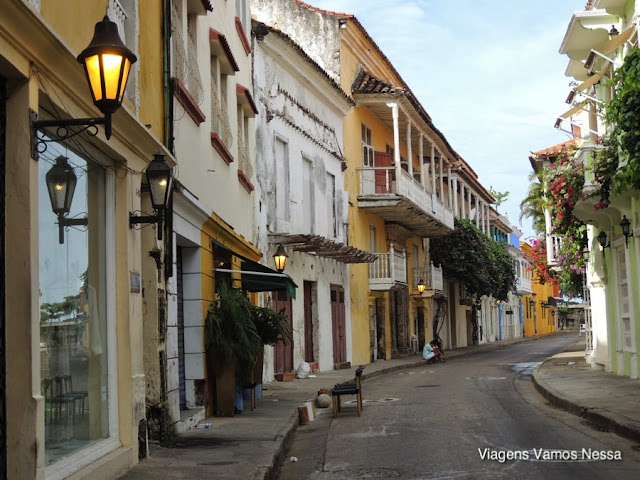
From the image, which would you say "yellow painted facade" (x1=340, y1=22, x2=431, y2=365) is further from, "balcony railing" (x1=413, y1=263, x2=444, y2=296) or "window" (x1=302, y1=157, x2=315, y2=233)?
"balcony railing" (x1=413, y1=263, x2=444, y2=296)

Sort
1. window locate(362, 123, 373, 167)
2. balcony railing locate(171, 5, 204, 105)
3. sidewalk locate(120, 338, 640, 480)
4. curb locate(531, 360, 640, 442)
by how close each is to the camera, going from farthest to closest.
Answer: window locate(362, 123, 373, 167), balcony railing locate(171, 5, 204, 105), curb locate(531, 360, 640, 442), sidewalk locate(120, 338, 640, 480)

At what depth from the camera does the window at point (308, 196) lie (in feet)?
79.2

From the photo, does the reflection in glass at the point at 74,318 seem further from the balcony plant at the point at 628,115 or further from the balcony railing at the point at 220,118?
the balcony plant at the point at 628,115

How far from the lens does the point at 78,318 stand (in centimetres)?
746

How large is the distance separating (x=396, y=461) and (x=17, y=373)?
445cm

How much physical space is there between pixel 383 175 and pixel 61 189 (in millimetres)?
25109

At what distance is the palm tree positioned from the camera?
104ft

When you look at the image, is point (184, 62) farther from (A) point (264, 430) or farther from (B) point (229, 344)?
(A) point (264, 430)

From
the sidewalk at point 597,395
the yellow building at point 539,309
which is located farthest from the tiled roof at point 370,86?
the yellow building at point 539,309

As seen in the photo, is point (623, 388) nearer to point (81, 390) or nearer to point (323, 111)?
point (81, 390)

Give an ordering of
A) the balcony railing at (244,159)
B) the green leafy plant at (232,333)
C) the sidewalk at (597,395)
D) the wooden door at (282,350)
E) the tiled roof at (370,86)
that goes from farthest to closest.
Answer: the tiled roof at (370,86), the wooden door at (282,350), the balcony railing at (244,159), the green leafy plant at (232,333), the sidewalk at (597,395)

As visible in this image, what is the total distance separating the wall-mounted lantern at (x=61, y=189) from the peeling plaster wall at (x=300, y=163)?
500 inches

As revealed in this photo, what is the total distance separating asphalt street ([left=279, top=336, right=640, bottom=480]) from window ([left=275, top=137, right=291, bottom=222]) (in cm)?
652

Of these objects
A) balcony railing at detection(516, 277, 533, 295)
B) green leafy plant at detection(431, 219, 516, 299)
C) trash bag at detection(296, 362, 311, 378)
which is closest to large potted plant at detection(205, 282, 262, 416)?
trash bag at detection(296, 362, 311, 378)
